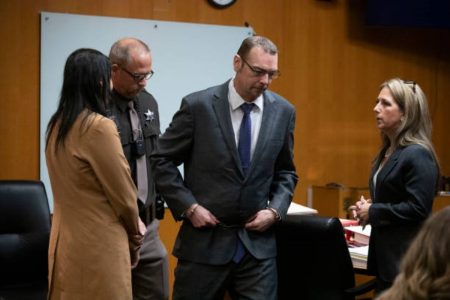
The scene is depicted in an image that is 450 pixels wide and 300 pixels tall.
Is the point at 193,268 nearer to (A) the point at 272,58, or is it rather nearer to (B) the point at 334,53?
(A) the point at 272,58

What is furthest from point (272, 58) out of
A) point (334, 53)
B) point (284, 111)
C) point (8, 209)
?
point (334, 53)

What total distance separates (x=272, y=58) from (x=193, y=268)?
2.83ft

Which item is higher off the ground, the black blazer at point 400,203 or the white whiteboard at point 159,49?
the white whiteboard at point 159,49

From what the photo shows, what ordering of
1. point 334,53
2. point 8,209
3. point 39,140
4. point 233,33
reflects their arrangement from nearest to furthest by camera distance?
point 8,209, point 39,140, point 233,33, point 334,53

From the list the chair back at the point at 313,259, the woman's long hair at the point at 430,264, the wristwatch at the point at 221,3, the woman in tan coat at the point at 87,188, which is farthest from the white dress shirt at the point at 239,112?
the wristwatch at the point at 221,3

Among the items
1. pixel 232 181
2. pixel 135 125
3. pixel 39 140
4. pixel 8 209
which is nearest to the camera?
pixel 232 181

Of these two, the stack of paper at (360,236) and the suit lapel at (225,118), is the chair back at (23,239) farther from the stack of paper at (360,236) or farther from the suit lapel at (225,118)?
the stack of paper at (360,236)

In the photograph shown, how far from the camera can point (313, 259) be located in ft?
9.50

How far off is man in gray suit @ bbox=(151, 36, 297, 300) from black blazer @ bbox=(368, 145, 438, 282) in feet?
1.31

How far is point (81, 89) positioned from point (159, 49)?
8.09ft

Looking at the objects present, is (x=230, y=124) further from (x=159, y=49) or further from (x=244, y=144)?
(x=159, y=49)

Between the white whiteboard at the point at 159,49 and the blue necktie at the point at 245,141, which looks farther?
the white whiteboard at the point at 159,49

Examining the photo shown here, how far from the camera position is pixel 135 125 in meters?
3.17

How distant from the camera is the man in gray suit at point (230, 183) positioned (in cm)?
279
